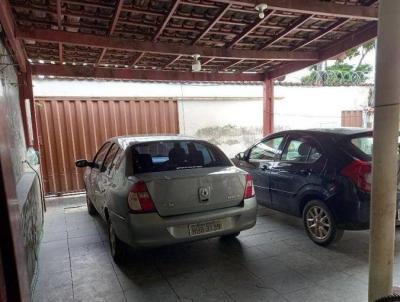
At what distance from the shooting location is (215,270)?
3.18 m

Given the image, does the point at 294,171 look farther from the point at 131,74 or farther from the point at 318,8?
the point at 131,74

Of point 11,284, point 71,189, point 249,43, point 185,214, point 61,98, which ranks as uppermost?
point 249,43

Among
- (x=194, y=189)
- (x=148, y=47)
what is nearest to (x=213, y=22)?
(x=148, y=47)

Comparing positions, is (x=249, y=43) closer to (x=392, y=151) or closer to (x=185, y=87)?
(x=185, y=87)

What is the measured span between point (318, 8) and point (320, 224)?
2.81 metres

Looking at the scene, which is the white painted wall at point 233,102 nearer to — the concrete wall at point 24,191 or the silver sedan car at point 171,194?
the concrete wall at point 24,191

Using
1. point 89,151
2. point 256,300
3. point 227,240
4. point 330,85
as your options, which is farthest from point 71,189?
point 330,85

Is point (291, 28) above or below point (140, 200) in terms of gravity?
above

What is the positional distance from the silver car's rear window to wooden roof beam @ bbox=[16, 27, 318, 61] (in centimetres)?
201

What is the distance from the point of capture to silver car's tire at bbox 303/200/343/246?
3.53 m

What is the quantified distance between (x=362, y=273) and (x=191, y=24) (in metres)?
4.00

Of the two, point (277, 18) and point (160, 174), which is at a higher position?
point (277, 18)

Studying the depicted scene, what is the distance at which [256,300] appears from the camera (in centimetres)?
260

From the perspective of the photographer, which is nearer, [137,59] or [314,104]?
[137,59]
